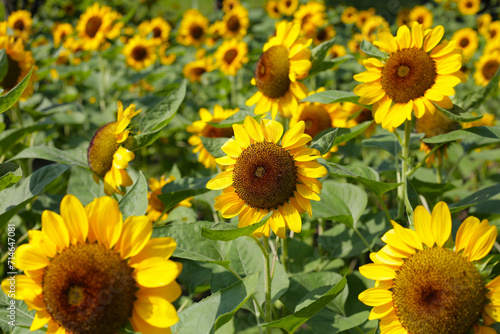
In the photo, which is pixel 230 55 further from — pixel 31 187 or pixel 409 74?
pixel 31 187

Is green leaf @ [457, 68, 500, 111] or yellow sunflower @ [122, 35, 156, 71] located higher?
green leaf @ [457, 68, 500, 111]

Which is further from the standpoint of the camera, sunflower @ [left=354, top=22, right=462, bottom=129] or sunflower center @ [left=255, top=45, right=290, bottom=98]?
sunflower center @ [left=255, top=45, right=290, bottom=98]

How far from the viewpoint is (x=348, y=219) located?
156 cm

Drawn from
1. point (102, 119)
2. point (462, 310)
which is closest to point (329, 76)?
point (102, 119)

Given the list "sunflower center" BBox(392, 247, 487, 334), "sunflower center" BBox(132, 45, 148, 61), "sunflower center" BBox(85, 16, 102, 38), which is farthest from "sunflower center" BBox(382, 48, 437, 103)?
"sunflower center" BBox(132, 45, 148, 61)

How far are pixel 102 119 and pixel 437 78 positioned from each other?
239 centimetres

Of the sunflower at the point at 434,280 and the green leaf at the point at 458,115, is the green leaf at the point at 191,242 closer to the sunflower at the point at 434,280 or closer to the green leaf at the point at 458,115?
the sunflower at the point at 434,280

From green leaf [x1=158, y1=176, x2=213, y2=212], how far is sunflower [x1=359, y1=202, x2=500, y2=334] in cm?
64

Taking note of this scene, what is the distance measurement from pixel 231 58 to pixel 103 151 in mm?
2240

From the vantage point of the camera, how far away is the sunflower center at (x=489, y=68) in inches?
143

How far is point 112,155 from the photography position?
152cm

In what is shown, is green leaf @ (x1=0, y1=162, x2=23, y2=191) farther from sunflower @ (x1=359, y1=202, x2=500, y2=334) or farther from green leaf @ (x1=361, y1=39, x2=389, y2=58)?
green leaf @ (x1=361, y1=39, x2=389, y2=58)

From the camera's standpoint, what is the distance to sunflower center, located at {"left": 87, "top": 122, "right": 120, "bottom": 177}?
152cm

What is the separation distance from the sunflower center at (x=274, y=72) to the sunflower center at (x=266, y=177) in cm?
59
